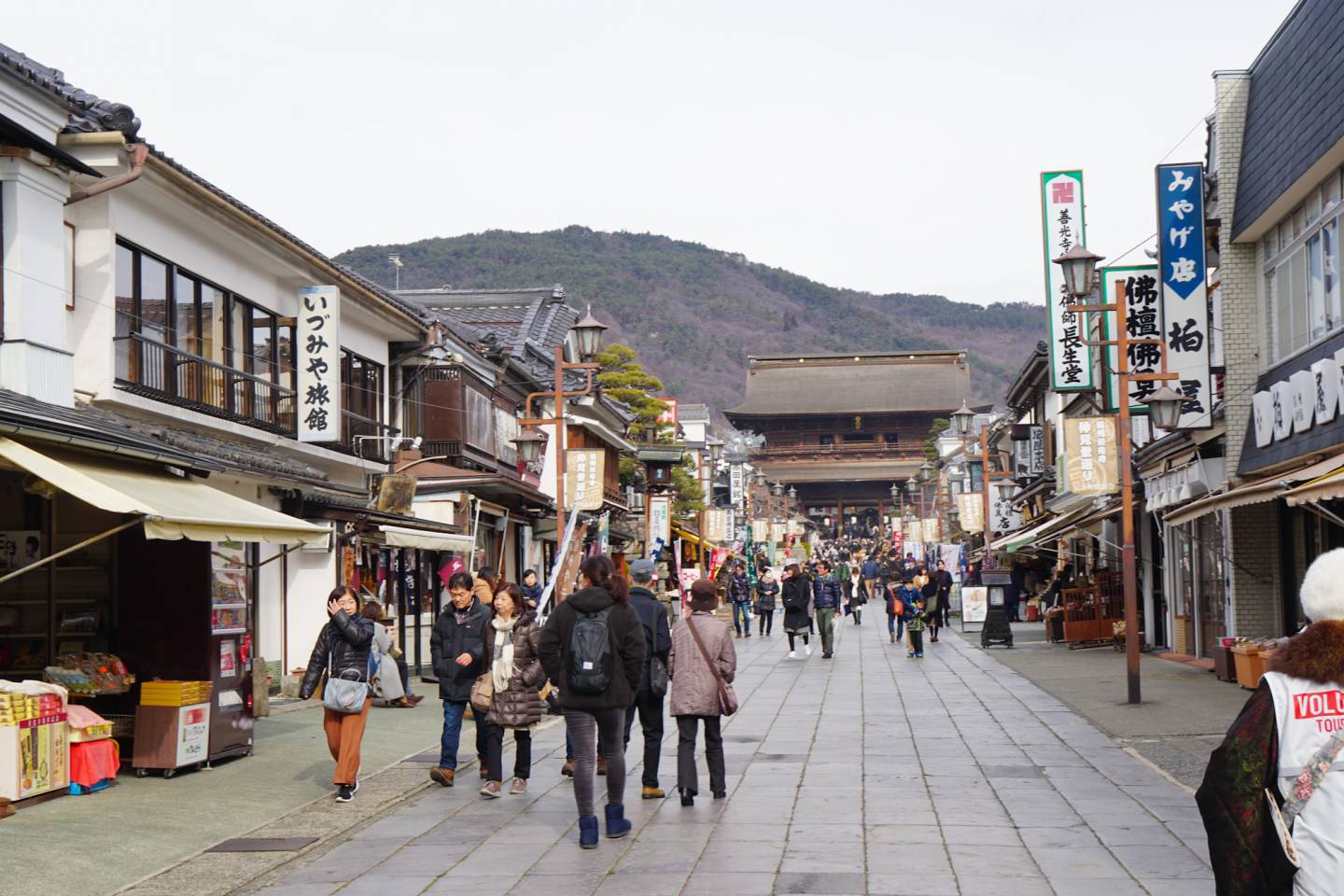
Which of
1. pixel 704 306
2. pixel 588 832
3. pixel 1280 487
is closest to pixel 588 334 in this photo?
pixel 1280 487

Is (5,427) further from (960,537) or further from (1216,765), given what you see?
(960,537)

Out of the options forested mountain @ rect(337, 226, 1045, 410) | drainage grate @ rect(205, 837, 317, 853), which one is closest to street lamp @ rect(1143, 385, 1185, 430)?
drainage grate @ rect(205, 837, 317, 853)

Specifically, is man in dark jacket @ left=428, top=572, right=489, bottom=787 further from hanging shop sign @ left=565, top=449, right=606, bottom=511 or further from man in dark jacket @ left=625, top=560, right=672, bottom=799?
hanging shop sign @ left=565, top=449, right=606, bottom=511

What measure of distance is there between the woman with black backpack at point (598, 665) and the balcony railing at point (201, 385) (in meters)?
8.67

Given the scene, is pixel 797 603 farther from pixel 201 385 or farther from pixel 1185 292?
pixel 201 385

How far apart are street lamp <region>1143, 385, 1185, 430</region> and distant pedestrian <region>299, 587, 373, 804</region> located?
1038 centimetres

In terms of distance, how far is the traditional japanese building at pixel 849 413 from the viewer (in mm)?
83250

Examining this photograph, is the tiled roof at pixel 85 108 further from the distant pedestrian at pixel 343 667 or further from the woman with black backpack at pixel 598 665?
the woman with black backpack at pixel 598 665

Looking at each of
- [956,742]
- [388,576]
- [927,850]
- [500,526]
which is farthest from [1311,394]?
[500,526]

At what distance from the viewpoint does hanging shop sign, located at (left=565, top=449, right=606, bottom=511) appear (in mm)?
26516

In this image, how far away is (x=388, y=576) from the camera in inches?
950

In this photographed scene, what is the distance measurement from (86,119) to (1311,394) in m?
12.7

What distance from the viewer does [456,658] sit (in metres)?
10.8

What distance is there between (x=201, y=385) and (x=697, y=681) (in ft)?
33.7
